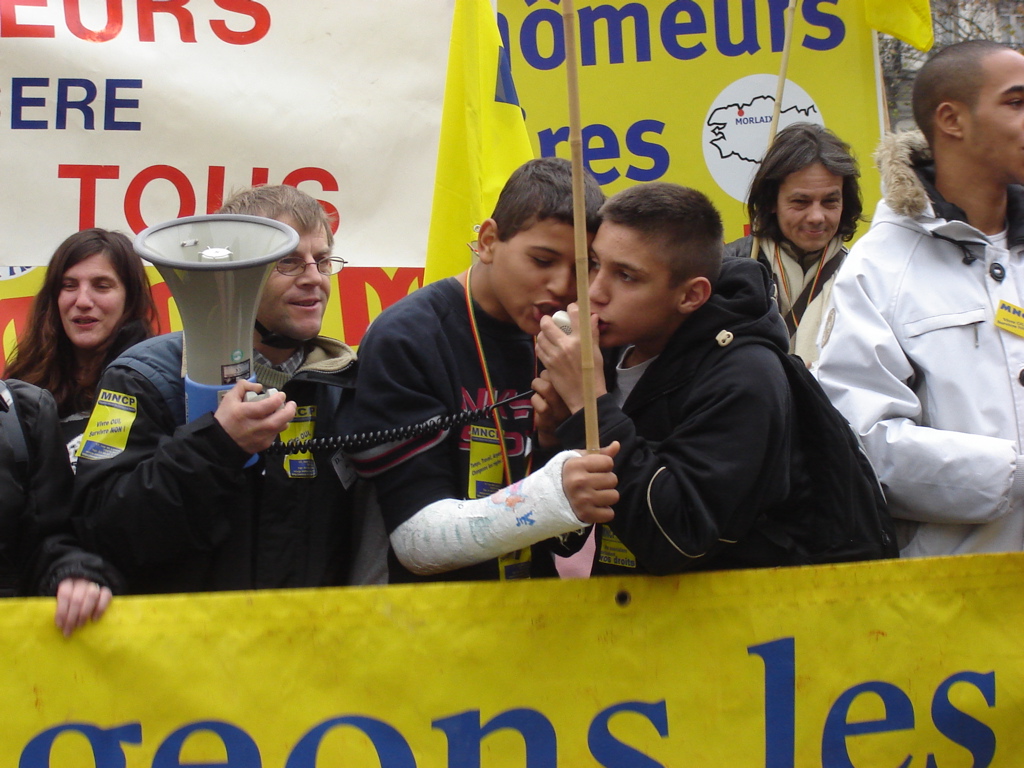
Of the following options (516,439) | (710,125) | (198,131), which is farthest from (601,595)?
(710,125)

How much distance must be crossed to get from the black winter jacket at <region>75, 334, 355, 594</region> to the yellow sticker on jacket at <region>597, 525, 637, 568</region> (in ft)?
1.95

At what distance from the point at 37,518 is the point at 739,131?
3.60m

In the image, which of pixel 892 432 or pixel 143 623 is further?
pixel 892 432

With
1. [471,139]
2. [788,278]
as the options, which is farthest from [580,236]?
[788,278]

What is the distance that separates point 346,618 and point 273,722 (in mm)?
232

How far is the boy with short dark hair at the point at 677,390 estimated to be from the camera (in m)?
1.95

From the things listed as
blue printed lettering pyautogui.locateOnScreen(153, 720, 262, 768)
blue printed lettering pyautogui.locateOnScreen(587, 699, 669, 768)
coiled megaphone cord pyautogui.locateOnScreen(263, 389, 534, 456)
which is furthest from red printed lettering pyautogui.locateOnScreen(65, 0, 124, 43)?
blue printed lettering pyautogui.locateOnScreen(587, 699, 669, 768)

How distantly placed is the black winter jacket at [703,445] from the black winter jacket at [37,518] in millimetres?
974

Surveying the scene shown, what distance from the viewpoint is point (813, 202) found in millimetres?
3871

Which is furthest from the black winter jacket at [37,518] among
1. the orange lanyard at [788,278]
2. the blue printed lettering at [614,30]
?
Result: the blue printed lettering at [614,30]

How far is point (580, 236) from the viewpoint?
1814 millimetres

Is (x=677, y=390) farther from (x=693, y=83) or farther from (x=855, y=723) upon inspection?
(x=693, y=83)

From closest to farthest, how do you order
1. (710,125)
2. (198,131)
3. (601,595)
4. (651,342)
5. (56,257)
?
(601,595) → (651,342) → (56,257) → (198,131) → (710,125)

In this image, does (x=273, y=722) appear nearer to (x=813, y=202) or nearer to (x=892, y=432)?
(x=892, y=432)
